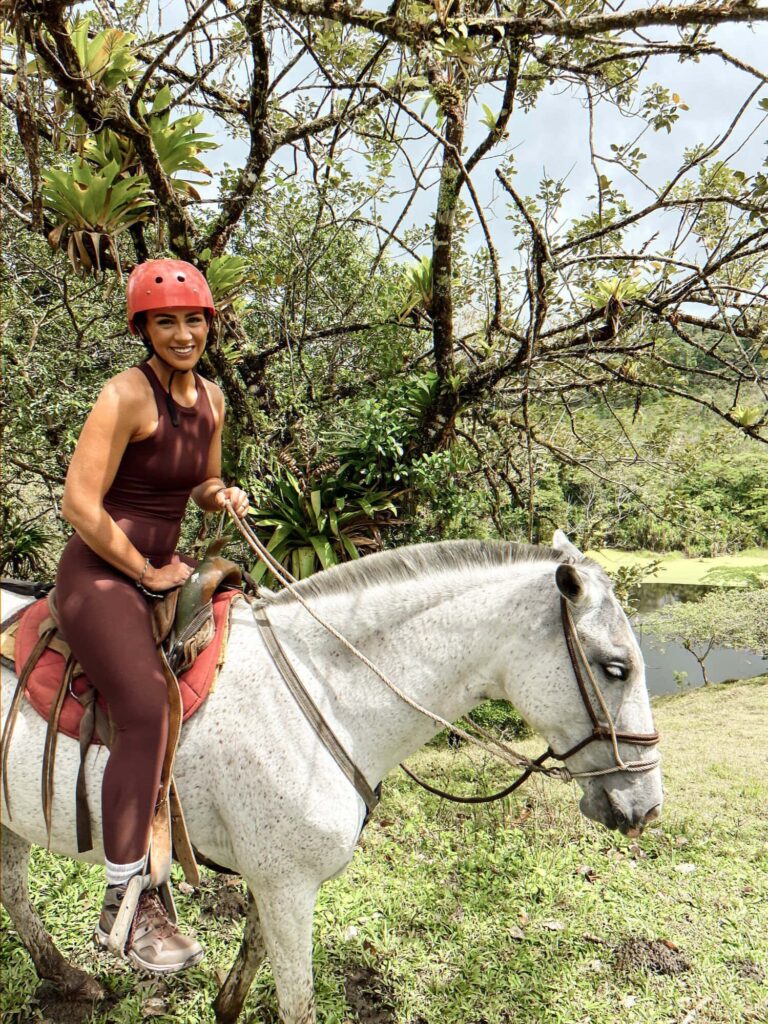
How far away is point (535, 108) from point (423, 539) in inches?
134

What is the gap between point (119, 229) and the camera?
11.5ft

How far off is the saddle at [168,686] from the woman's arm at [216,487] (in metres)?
0.31

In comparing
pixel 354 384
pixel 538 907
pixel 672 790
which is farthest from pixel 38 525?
pixel 672 790

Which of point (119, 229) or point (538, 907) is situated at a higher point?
point (119, 229)

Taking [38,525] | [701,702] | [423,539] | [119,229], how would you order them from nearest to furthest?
1. [119,229]
2. [423,539]
3. [38,525]
4. [701,702]

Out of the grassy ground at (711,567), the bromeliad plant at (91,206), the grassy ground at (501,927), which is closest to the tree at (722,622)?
the grassy ground at (711,567)

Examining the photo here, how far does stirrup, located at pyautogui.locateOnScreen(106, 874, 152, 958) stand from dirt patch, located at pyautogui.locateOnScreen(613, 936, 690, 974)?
2346 millimetres

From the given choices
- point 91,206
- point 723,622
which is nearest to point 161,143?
point 91,206

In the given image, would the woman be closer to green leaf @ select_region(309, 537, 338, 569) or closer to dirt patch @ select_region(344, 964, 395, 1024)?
dirt patch @ select_region(344, 964, 395, 1024)

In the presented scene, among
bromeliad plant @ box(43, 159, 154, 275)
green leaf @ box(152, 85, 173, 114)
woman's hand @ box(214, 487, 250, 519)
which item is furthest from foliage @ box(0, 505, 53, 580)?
Result: woman's hand @ box(214, 487, 250, 519)

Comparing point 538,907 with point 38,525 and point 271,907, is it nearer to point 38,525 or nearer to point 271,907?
point 271,907

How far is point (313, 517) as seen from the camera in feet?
15.6

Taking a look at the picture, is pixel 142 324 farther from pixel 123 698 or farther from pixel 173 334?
pixel 123 698

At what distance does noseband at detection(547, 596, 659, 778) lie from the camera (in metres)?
1.82
